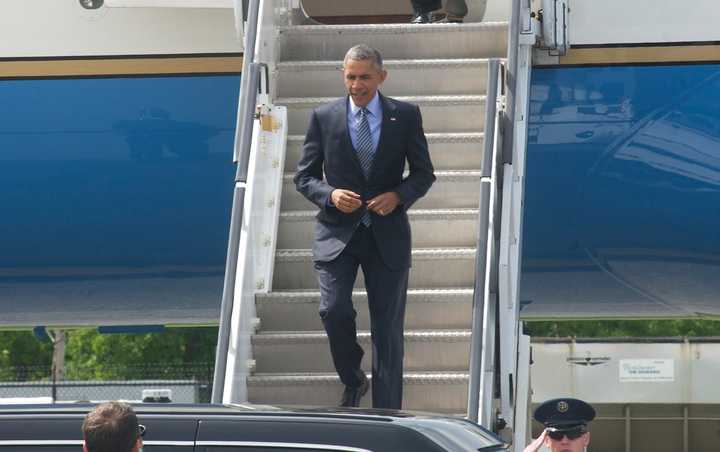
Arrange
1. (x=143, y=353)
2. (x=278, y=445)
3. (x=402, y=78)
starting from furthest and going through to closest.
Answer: (x=143, y=353) < (x=402, y=78) < (x=278, y=445)

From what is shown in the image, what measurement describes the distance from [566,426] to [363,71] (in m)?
1.86

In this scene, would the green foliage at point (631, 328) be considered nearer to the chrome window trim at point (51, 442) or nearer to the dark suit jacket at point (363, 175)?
the dark suit jacket at point (363, 175)

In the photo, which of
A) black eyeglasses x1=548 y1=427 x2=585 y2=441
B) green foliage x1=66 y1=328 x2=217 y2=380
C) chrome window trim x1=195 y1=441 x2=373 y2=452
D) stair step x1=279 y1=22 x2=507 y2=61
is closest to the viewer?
chrome window trim x1=195 y1=441 x2=373 y2=452

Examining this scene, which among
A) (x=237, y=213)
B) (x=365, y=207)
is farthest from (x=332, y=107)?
(x=237, y=213)

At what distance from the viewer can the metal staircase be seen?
24.6 ft

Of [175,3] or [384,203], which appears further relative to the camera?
[175,3]

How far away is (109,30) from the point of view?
9.41m

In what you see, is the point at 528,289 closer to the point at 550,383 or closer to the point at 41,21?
the point at 41,21

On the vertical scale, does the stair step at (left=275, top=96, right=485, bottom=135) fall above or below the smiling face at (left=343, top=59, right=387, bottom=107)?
above

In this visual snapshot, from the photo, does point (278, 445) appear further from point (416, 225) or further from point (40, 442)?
point (416, 225)

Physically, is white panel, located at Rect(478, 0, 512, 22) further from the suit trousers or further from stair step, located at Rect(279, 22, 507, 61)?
the suit trousers

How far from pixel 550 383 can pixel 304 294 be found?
16637mm

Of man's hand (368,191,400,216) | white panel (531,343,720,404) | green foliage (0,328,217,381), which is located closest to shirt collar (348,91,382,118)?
man's hand (368,191,400,216)

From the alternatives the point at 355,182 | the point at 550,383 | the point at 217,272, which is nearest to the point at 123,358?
the point at 550,383
